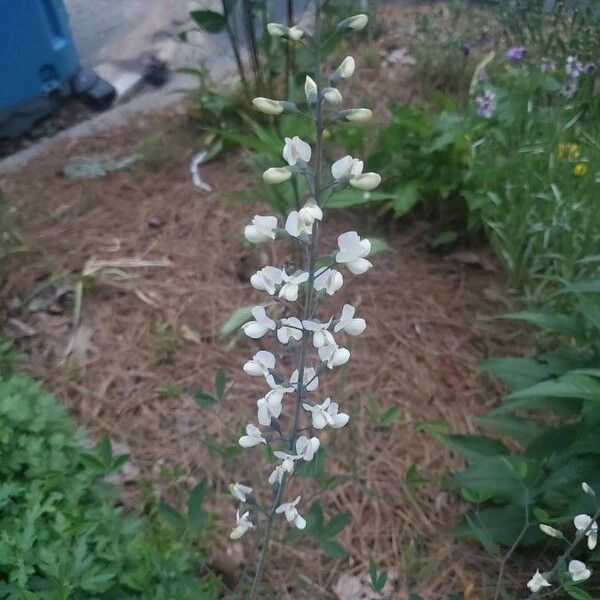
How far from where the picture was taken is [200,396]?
1.50 meters

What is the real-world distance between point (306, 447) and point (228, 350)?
3.71 feet

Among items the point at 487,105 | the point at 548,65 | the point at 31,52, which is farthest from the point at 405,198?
the point at 31,52

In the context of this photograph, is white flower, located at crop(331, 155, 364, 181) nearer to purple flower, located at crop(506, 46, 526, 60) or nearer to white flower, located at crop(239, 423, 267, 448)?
white flower, located at crop(239, 423, 267, 448)

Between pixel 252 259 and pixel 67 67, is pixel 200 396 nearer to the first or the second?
pixel 252 259

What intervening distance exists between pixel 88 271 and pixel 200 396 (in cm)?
118

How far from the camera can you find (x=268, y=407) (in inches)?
44.8

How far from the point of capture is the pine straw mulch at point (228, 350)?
1.85 meters

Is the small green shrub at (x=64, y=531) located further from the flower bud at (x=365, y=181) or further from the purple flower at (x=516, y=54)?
the purple flower at (x=516, y=54)

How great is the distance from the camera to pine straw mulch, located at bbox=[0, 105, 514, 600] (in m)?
1.85

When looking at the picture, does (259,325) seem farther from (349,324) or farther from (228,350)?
(228,350)

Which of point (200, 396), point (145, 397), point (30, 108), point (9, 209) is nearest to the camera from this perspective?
point (200, 396)

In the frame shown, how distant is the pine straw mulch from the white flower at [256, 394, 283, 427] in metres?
0.60

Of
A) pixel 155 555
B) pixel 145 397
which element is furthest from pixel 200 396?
pixel 145 397

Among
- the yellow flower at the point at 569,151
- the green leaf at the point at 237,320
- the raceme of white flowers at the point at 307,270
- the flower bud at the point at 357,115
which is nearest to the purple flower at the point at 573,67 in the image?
the yellow flower at the point at 569,151
